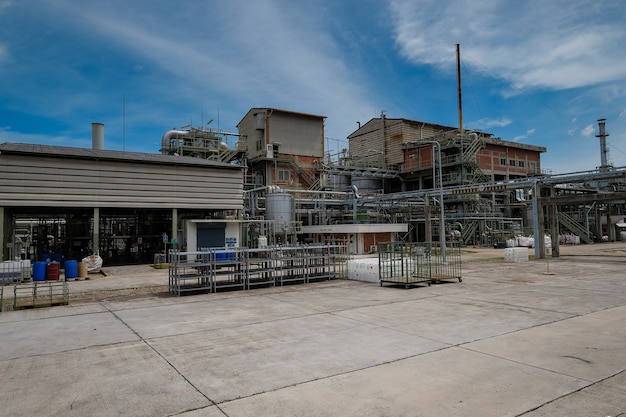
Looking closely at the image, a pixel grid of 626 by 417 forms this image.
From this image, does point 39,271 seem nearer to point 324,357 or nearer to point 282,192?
point 324,357

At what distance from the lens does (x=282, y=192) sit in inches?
1714

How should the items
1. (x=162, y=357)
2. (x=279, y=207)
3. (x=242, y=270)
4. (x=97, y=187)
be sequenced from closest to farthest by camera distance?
(x=162, y=357) < (x=242, y=270) < (x=97, y=187) < (x=279, y=207)

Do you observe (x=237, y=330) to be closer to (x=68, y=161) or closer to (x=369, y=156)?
(x=68, y=161)

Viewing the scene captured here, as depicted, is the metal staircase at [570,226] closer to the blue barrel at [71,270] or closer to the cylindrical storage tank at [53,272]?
the blue barrel at [71,270]

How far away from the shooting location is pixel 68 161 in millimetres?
27969

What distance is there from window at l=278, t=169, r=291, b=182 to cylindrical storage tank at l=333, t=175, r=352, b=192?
942cm

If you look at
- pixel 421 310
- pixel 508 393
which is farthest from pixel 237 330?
pixel 508 393

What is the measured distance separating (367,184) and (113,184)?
42580 millimetres

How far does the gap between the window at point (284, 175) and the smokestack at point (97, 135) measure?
810 inches

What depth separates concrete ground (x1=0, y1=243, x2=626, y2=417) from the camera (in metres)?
6.00

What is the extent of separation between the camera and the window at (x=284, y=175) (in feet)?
173

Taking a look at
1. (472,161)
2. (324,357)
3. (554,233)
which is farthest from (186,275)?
(472,161)

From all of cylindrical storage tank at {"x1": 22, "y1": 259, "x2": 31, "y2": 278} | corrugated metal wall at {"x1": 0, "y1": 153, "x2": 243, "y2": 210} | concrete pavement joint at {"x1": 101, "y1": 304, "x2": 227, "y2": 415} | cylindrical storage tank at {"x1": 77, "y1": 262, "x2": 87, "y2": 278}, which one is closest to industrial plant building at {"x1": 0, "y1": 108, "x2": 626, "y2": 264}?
corrugated metal wall at {"x1": 0, "y1": 153, "x2": 243, "y2": 210}

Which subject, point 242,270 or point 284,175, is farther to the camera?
point 284,175
